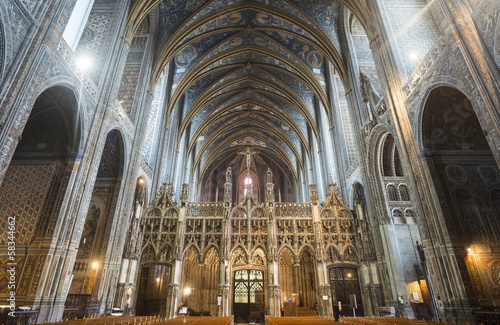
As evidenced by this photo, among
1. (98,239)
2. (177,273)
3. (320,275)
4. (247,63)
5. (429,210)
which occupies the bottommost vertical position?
(320,275)

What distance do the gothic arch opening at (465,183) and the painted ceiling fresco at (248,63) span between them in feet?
28.0

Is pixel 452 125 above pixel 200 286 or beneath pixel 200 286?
above

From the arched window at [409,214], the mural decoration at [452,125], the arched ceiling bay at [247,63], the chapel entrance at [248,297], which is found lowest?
the chapel entrance at [248,297]

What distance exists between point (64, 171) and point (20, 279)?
3.20 meters

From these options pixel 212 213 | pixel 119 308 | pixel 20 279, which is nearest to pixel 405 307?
pixel 212 213

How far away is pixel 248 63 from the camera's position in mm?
21719

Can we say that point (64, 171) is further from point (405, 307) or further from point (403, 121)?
point (405, 307)

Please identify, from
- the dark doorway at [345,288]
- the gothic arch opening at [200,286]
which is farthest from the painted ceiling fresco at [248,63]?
the gothic arch opening at [200,286]

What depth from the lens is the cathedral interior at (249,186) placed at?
7055mm

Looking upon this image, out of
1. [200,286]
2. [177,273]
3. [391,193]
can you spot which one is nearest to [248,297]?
[200,286]

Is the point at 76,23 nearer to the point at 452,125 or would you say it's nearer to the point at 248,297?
the point at 452,125

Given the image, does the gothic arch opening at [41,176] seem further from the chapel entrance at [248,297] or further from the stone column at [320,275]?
the chapel entrance at [248,297]

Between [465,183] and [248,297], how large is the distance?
13198 millimetres

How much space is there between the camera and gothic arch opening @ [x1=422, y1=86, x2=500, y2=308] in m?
7.33
